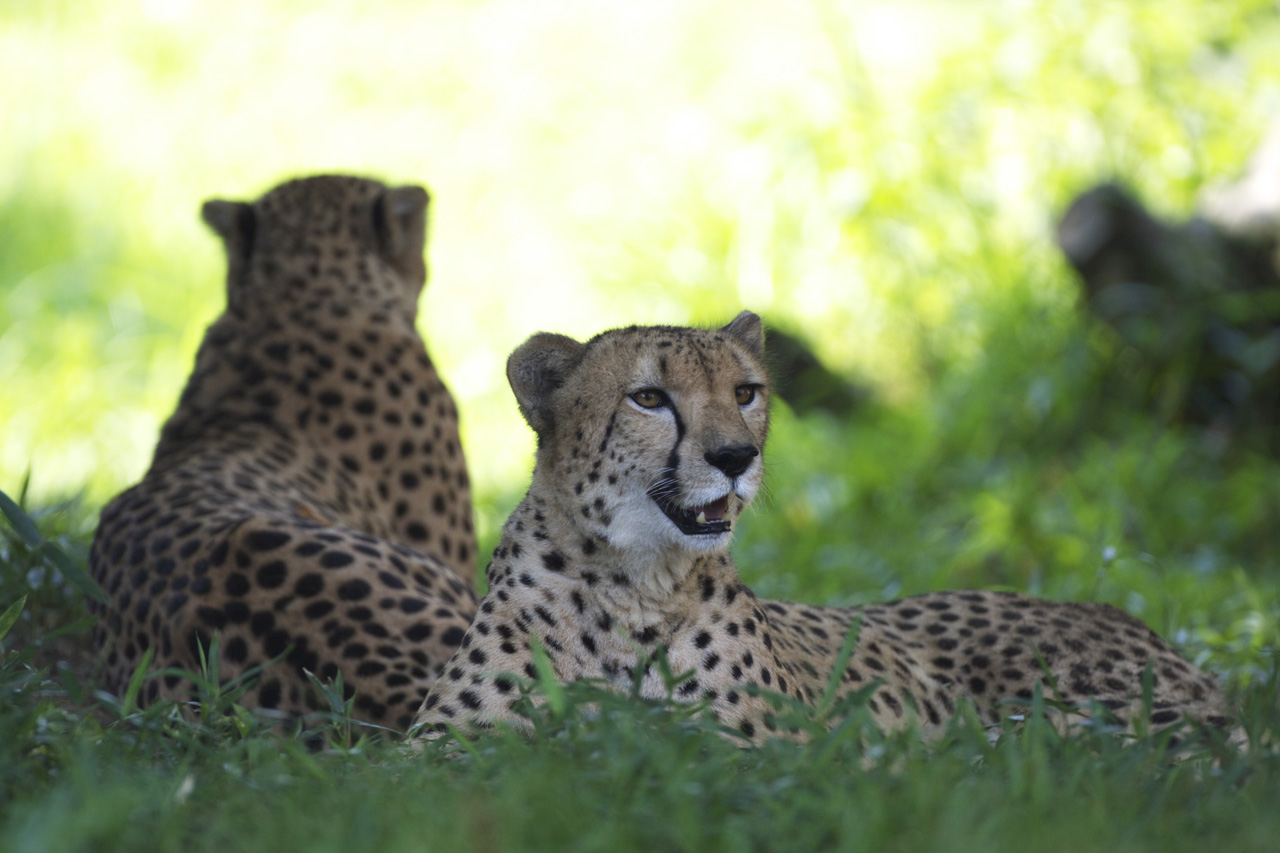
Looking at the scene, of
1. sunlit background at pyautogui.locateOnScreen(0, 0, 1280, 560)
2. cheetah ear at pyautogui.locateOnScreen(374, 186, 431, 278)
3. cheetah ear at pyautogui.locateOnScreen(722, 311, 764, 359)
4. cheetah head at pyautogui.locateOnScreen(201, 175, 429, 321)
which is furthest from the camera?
sunlit background at pyautogui.locateOnScreen(0, 0, 1280, 560)

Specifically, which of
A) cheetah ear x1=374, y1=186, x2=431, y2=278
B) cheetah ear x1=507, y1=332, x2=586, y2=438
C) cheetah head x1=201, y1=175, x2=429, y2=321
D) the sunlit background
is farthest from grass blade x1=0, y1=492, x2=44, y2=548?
the sunlit background

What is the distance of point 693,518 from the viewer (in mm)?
2480

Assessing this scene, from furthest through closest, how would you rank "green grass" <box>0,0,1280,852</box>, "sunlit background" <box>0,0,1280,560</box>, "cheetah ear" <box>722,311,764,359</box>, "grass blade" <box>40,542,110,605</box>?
"sunlit background" <box>0,0,1280,560</box> < "cheetah ear" <box>722,311,764,359</box> < "grass blade" <box>40,542,110,605</box> < "green grass" <box>0,0,1280,852</box>

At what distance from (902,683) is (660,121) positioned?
6.01 metres

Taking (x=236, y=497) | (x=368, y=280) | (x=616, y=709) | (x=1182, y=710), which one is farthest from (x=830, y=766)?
(x=368, y=280)

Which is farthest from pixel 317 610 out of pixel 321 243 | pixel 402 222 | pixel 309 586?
pixel 402 222

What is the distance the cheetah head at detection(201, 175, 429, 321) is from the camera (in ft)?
14.0

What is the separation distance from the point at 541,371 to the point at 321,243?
1.84 meters

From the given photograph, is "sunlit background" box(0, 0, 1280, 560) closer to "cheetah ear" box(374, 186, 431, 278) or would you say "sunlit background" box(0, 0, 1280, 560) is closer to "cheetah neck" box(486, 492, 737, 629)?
"cheetah ear" box(374, 186, 431, 278)

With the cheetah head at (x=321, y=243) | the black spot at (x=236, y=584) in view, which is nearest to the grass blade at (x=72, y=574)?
the black spot at (x=236, y=584)

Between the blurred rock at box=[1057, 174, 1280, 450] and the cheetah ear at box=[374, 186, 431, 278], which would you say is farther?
the blurred rock at box=[1057, 174, 1280, 450]

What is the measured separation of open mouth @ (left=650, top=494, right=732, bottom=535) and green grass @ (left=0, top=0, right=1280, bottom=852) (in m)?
0.35

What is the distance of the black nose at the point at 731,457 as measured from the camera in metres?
2.45

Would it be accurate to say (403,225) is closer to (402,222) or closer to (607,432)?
(402,222)
